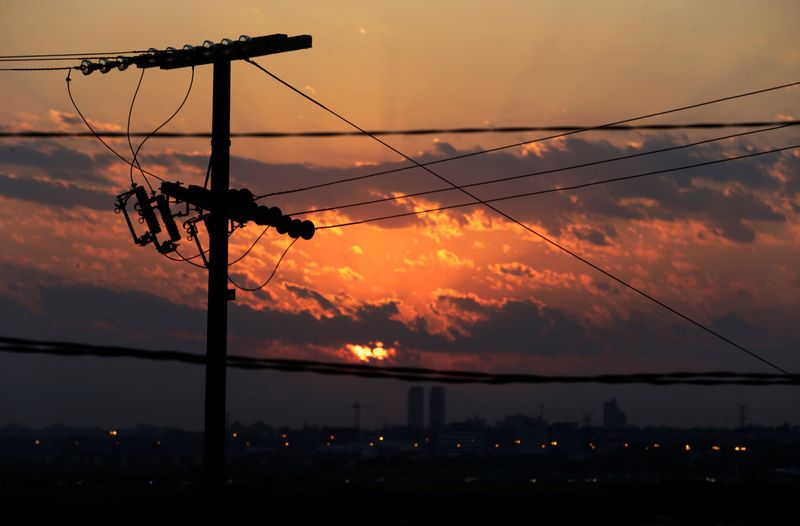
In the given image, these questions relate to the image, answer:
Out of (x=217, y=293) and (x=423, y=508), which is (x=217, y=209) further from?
(x=423, y=508)

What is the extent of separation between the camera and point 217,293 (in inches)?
765

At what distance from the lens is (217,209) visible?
19.9 meters

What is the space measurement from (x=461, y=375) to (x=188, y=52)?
9933 millimetres

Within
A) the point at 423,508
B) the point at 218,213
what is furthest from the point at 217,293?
the point at 423,508

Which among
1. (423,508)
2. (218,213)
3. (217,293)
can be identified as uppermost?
(218,213)

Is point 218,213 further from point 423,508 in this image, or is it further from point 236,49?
point 423,508

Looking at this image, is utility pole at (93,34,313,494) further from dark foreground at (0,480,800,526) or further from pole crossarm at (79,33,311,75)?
dark foreground at (0,480,800,526)

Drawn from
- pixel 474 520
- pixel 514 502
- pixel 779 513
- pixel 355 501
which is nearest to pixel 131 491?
pixel 355 501

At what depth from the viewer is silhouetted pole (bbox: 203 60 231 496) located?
19.0 metres

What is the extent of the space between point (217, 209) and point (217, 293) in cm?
180

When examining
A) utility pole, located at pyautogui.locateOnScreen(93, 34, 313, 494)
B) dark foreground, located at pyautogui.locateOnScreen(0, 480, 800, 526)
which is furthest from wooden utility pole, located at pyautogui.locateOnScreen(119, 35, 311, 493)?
dark foreground, located at pyautogui.locateOnScreen(0, 480, 800, 526)

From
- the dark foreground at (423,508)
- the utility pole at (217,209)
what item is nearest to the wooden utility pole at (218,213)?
the utility pole at (217,209)

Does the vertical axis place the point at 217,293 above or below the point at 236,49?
below

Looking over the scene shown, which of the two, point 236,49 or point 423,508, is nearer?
point 236,49
